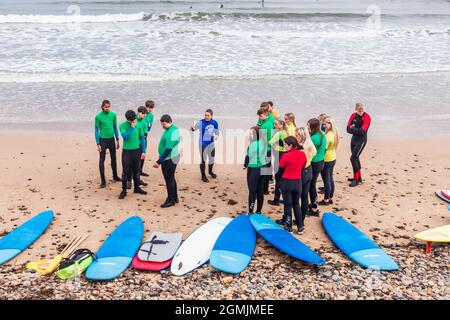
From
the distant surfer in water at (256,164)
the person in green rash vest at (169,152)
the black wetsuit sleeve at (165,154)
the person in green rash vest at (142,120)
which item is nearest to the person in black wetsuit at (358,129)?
the distant surfer in water at (256,164)

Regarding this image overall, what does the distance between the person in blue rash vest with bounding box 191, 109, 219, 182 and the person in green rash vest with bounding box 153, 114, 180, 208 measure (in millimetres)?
1157

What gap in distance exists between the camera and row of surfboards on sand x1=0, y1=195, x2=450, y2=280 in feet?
19.3

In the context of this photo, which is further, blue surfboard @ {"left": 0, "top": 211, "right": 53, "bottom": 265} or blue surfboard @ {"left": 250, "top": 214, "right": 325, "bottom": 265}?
blue surfboard @ {"left": 0, "top": 211, "right": 53, "bottom": 265}

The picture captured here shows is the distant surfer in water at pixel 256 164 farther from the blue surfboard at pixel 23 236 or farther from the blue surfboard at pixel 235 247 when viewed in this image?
the blue surfboard at pixel 23 236

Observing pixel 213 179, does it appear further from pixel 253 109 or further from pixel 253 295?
pixel 253 109

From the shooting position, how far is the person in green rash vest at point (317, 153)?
7.13 meters

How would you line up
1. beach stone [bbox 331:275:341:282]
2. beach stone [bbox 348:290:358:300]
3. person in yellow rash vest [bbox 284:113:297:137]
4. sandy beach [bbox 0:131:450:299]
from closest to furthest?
beach stone [bbox 348:290:358:300], sandy beach [bbox 0:131:450:299], beach stone [bbox 331:275:341:282], person in yellow rash vest [bbox 284:113:297:137]

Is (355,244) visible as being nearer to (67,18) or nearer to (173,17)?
(173,17)

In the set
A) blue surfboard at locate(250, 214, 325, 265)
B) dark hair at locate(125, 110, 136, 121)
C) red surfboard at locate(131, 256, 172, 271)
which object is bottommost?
red surfboard at locate(131, 256, 172, 271)

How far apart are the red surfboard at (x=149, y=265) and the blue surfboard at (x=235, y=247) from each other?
60 centimetres

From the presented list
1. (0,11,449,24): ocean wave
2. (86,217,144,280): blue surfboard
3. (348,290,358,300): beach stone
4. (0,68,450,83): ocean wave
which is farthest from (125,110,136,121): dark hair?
(0,11,449,24): ocean wave

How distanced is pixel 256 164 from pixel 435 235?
9.36 ft

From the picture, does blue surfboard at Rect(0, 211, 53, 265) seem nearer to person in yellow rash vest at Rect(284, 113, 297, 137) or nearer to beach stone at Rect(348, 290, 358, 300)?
person in yellow rash vest at Rect(284, 113, 297, 137)

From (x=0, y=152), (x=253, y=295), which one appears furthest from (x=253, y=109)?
(x=253, y=295)
